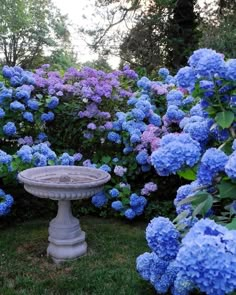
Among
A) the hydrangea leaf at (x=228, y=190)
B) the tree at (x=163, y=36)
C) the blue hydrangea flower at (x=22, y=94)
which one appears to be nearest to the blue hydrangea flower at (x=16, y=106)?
the blue hydrangea flower at (x=22, y=94)

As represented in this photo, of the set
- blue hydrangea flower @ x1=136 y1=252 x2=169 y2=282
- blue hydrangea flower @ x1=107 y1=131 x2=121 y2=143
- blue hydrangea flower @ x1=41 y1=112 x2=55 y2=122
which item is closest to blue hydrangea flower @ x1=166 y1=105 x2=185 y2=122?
blue hydrangea flower @ x1=107 y1=131 x2=121 y2=143

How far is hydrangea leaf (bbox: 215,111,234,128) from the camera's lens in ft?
5.42

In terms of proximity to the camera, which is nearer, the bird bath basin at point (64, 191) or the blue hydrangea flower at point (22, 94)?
the bird bath basin at point (64, 191)

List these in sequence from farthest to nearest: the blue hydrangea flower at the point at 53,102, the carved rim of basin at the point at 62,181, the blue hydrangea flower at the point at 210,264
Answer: the blue hydrangea flower at the point at 53,102 → the carved rim of basin at the point at 62,181 → the blue hydrangea flower at the point at 210,264

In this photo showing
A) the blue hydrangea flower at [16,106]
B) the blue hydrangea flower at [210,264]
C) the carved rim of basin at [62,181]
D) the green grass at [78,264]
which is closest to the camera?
the blue hydrangea flower at [210,264]

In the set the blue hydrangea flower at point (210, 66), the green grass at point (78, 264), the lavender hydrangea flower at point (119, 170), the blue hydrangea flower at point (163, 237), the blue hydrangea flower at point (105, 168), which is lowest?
the green grass at point (78, 264)

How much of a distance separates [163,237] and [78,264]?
1.41 meters

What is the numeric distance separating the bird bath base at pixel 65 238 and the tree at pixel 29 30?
533 inches

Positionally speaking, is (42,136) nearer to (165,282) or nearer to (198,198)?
(165,282)

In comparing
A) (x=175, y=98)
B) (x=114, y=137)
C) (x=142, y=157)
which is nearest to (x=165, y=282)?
(x=142, y=157)

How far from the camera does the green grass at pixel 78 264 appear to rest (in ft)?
8.43

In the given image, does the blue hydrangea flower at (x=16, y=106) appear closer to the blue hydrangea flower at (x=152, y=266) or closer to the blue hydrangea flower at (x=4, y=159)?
the blue hydrangea flower at (x=4, y=159)

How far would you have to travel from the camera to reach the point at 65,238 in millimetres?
3020

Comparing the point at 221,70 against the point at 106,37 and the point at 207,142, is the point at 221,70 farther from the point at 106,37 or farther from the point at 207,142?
the point at 106,37
